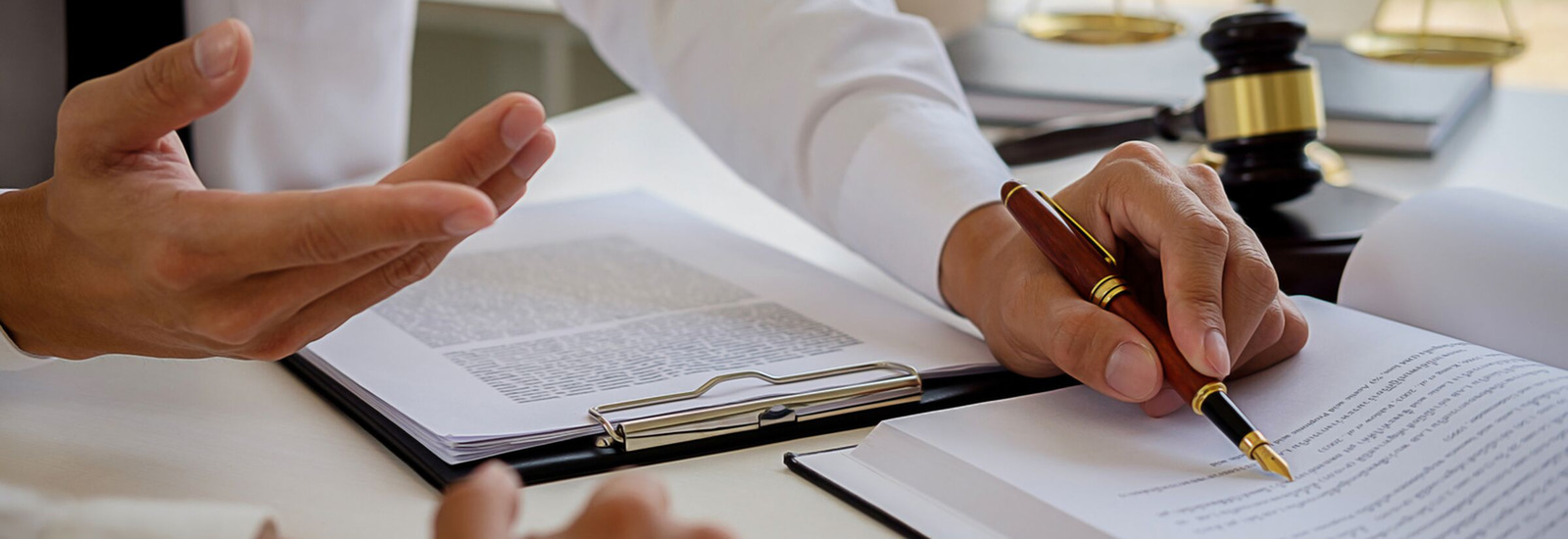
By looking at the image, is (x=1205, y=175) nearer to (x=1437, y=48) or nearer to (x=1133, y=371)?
(x=1133, y=371)

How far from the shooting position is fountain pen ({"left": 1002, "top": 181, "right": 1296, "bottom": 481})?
0.53 m

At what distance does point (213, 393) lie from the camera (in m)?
0.64

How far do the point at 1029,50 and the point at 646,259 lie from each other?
930mm

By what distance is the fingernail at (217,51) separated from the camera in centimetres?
47

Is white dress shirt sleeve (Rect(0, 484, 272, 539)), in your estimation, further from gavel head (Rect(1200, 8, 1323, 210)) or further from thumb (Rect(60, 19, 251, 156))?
gavel head (Rect(1200, 8, 1323, 210))

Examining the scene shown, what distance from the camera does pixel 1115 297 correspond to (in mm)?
614

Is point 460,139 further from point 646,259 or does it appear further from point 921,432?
point 646,259

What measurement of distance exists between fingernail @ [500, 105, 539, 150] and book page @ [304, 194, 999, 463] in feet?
0.42

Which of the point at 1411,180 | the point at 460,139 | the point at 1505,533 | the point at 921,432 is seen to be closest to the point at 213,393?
the point at 460,139

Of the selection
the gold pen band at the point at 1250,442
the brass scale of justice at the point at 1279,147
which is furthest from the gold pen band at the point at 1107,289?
the brass scale of justice at the point at 1279,147

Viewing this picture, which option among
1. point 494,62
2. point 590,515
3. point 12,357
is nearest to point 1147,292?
point 590,515

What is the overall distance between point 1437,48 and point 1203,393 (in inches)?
27.6

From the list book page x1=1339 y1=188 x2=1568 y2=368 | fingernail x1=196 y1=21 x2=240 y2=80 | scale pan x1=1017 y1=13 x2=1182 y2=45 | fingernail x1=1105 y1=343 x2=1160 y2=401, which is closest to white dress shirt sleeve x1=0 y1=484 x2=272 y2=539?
fingernail x1=196 y1=21 x2=240 y2=80

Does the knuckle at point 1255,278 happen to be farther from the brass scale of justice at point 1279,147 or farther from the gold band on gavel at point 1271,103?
the gold band on gavel at point 1271,103
